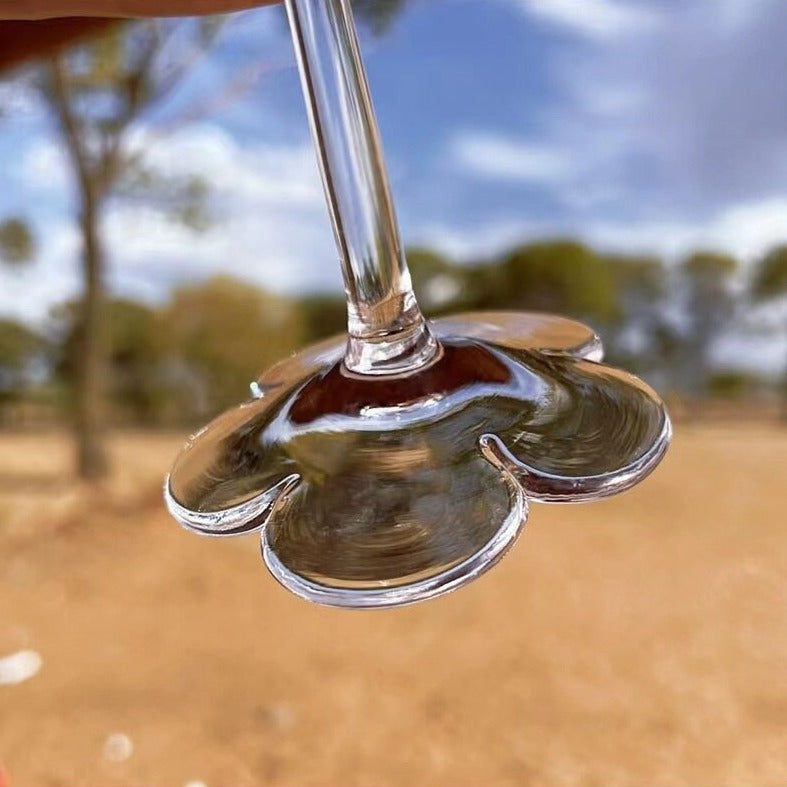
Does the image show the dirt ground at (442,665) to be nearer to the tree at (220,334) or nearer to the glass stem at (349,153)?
the glass stem at (349,153)

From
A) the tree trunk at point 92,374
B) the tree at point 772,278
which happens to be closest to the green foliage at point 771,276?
the tree at point 772,278

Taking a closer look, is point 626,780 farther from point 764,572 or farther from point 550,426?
point 550,426

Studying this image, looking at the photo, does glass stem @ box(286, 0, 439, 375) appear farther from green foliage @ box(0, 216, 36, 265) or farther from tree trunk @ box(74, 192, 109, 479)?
green foliage @ box(0, 216, 36, 265)

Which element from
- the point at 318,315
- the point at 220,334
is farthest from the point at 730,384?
the point at 220,334

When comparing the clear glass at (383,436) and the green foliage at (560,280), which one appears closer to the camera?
the clear glass at (383,436)

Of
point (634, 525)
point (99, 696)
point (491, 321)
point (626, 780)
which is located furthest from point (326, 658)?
point (491, 321)

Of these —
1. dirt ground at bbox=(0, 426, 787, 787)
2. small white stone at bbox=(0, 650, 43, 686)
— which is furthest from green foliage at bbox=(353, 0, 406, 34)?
small white stone at bbox=(0, 650, 43, 686)

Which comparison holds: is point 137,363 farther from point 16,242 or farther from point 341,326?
point 341,326
